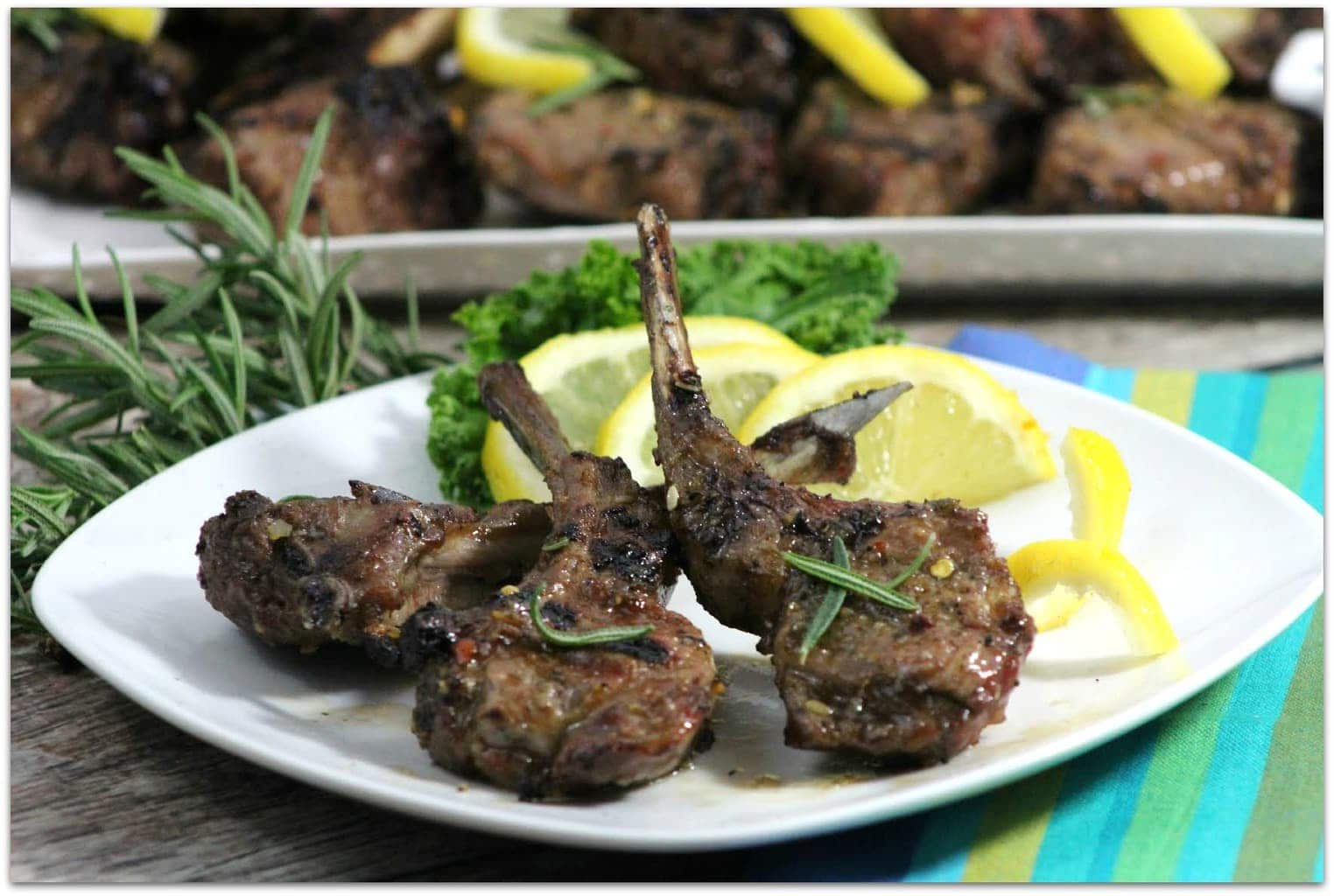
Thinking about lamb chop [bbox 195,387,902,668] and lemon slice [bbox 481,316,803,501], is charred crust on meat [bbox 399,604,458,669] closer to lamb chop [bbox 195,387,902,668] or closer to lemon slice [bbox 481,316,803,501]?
lamb chop [bbox 195,387,902,668]

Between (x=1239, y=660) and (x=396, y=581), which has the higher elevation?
(x=396, y=581)

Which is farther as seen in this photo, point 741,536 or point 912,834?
point 741,536

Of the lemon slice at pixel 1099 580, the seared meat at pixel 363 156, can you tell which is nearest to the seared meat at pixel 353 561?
the lemon slice at pixel 1099 580

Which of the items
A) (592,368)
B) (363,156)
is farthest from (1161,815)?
(363,156)

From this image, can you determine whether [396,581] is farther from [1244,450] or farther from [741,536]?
[1244,450]

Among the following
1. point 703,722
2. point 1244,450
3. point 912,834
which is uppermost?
point 703,722

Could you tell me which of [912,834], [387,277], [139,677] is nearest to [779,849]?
[912,834]

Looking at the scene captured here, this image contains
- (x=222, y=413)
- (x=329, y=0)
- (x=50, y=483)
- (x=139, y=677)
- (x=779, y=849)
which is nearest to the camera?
(x=779, y=849)
